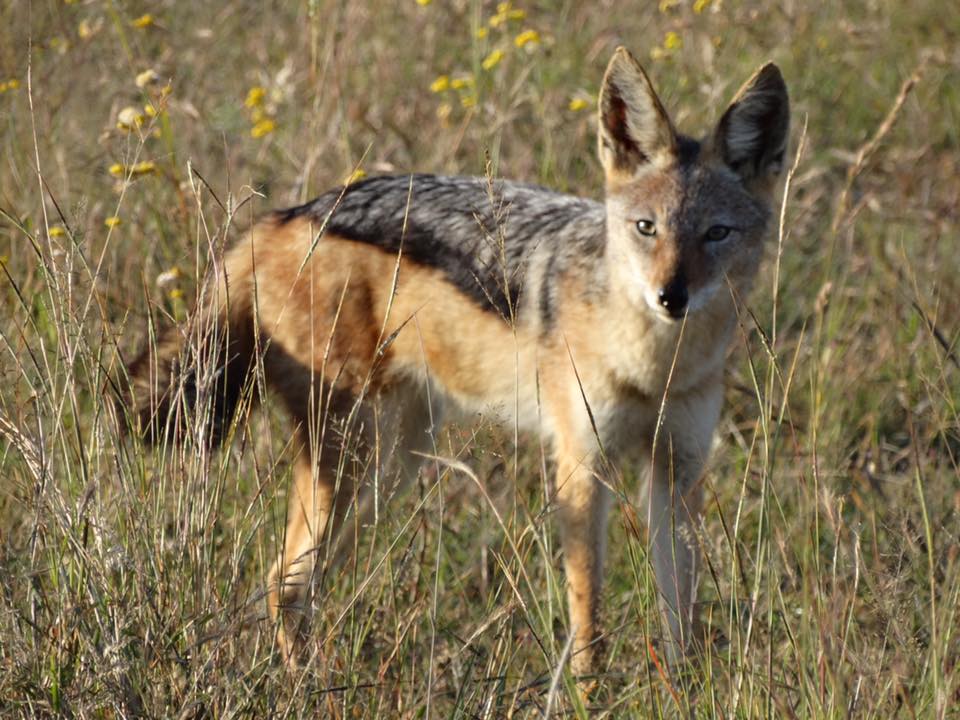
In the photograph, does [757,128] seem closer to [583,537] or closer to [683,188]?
[683,188]

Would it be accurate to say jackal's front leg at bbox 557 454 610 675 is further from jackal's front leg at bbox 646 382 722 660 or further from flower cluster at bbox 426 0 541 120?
flower cluster at bbox 426 0 541 120

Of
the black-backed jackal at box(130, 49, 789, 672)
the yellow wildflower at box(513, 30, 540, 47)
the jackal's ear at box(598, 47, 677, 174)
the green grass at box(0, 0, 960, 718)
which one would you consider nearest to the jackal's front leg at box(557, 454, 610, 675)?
the black-backed jackal at box(130, 49, 789, 672)

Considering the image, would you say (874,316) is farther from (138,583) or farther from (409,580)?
(138,583)

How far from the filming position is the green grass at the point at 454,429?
264 centimetres

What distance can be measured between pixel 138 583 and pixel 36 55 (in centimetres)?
455

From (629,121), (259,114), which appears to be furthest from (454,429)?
(259,114)

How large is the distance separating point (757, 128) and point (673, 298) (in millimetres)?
762

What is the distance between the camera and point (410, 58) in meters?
7.59

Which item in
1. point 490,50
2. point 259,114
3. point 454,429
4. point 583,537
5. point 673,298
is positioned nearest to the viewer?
point 454,429

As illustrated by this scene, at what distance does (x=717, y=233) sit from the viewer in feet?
13.4

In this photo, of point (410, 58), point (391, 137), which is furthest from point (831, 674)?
point (410, 58)

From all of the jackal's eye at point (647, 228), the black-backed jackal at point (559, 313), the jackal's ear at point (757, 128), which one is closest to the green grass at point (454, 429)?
the black-backed jackal at point (559, 313)

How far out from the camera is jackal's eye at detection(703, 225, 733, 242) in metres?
4.08

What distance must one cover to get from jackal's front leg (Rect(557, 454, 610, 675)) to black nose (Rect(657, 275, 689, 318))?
0.65 meters
